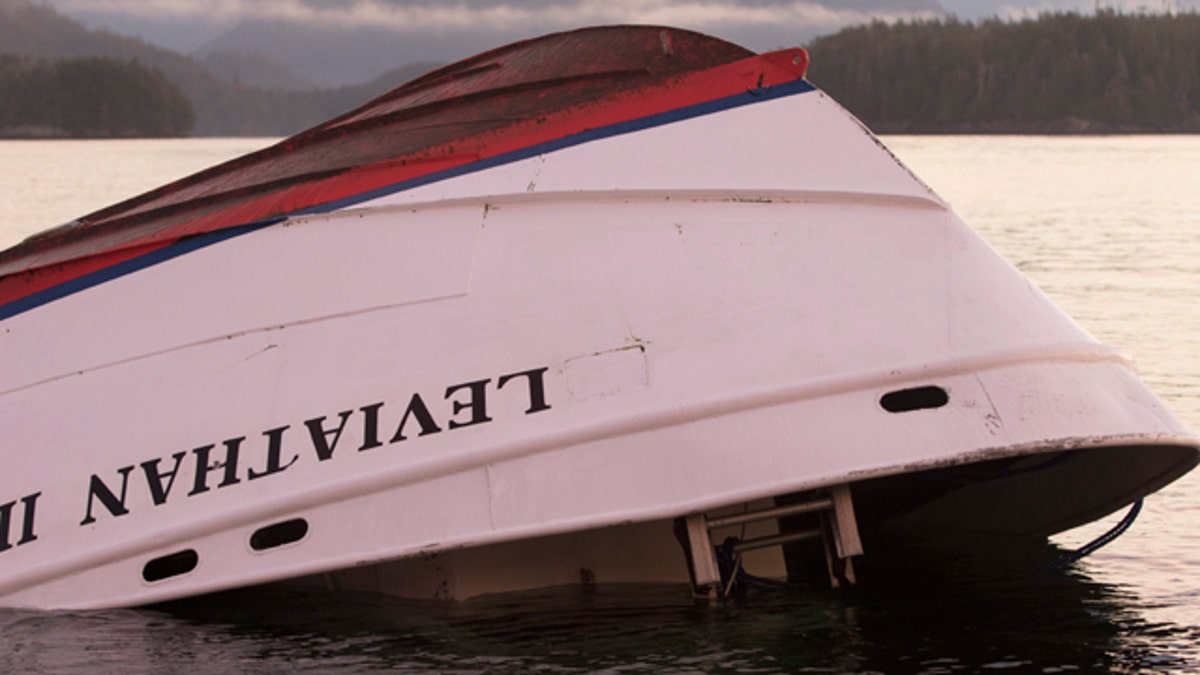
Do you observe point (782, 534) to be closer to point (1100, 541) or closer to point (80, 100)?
point (1100, 541)

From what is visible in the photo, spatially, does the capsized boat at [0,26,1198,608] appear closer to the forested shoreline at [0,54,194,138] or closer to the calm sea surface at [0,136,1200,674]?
the calm sea surface at [0,136,1200,674]

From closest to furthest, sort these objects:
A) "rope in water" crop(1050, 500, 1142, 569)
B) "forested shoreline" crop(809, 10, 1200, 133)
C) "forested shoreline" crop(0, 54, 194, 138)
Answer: "rope in water" crop(1050, 500, 1142, 569) → "forested shoreline" crop(809, 10, 1200, 133) → "forested shoreline" crop(0, 54, 194, 138)

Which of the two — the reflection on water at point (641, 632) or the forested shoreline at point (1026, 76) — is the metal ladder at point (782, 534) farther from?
the forested shoreline at point (1026, 76)

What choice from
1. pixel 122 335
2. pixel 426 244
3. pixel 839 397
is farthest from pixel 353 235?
pixel 839 397

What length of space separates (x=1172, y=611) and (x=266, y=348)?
3.12m

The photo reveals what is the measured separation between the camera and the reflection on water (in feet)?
15.3

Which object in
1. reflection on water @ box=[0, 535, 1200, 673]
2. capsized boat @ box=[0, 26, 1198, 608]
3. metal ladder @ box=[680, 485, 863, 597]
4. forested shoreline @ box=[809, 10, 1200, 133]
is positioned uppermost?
forested shoreline @ box=[809, 10, 1200, 133]

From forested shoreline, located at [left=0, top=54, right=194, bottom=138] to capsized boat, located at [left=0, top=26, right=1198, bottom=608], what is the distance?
107 meters

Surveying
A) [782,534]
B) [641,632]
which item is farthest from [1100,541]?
[641,632]

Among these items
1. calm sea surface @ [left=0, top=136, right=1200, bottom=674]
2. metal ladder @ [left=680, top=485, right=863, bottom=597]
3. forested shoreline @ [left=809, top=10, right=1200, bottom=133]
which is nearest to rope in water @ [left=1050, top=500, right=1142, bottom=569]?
calm sea surface @ [left=0, top=136, right=1200, bottom=674]

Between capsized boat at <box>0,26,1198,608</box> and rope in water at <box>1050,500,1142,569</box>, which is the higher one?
capsized boat at <box>0,26,1198,608</box>

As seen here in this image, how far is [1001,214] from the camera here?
25.0 m

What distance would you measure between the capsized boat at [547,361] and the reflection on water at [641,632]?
0.16 m

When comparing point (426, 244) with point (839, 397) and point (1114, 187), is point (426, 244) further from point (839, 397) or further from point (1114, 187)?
point (1114, 187)
